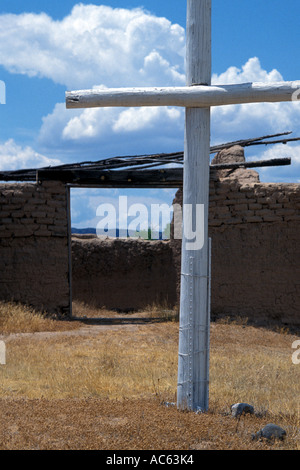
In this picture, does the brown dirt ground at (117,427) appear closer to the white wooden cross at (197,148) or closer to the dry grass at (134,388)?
the dry grass at (134,388)

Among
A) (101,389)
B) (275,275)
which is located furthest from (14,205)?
(101,389)

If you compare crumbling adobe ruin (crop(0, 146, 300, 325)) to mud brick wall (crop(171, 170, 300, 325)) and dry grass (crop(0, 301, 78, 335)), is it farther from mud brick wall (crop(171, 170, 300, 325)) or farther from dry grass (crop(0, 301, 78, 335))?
dry grass (crop(0, 301, 78, 335))

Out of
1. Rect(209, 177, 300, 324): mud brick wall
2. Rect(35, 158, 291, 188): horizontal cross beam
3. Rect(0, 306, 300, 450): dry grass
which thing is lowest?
Rect(0, 306, 300, 450): dry grass

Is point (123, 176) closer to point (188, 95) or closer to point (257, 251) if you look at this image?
point (257, 251)

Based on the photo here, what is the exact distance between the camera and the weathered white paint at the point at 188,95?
14.6 ft

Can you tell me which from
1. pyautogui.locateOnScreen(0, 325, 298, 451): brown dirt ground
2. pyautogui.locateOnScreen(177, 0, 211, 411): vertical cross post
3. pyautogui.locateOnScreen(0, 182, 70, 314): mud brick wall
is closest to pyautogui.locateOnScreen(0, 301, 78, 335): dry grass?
pyautogui.locateOnScreen(0, 182, 70, 314): mud brick wall

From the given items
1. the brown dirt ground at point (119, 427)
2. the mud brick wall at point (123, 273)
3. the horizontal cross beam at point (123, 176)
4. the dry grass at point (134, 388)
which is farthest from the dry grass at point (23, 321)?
the mud brick wall at point (123, 273)

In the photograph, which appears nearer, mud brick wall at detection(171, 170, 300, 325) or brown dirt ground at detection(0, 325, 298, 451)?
brown dirt ground at detection(0, 325, 298, 451)

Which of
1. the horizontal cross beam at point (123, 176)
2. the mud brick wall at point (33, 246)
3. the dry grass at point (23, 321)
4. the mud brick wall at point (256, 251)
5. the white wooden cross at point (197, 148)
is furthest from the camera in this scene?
the horizontal cross beam at point (123, 176)

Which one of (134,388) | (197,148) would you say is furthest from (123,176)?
(197,148)

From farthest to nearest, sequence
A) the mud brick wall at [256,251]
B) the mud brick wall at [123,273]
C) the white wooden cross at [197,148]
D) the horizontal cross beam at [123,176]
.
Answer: the mud brick wall at [123,273], the horizontal cross beam at [123,176], the mud brick wall at [256,251], the white wooden cross at [197,148]

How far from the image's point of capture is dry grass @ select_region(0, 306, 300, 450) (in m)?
3.69

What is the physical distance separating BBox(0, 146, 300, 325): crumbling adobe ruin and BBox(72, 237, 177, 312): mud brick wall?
161 inches

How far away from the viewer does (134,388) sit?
5.28 meters
